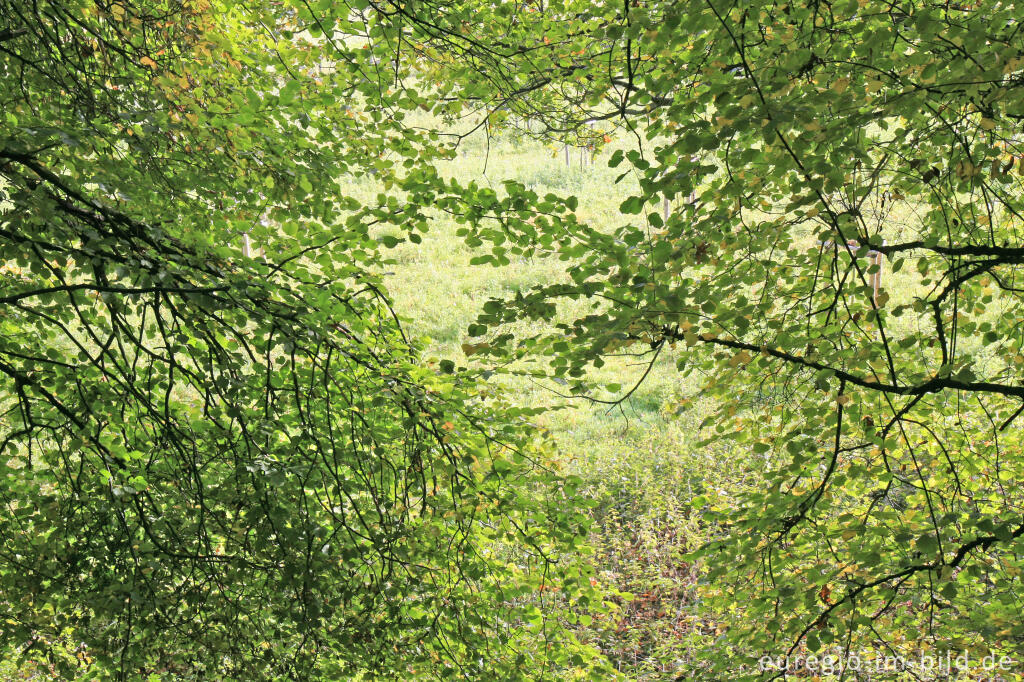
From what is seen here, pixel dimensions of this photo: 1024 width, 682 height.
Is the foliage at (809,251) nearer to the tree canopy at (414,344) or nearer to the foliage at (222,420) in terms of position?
the tree canopy at (414,344)

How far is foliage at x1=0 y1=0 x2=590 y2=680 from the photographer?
3070 millimetres

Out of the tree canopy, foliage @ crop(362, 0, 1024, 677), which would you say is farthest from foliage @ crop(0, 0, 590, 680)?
foliage @ crop(362, 0, 1024, 677)

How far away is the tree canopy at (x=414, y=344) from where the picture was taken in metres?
2.95

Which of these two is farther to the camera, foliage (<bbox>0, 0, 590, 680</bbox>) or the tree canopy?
foliage (<bbox>0, 0, 590, 680</bbox>)

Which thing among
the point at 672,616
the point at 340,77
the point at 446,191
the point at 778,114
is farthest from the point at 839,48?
the point at 672,616

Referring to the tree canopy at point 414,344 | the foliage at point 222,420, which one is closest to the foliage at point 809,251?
the tree canopy at point 414,344

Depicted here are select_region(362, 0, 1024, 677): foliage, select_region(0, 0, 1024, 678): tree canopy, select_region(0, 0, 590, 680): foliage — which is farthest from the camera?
select_region(0, 0, 590, 680): foliage

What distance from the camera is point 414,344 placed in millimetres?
4406

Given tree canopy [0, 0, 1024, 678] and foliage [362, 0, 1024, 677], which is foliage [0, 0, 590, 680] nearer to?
tree canopy [0, 0, 1024, 678]

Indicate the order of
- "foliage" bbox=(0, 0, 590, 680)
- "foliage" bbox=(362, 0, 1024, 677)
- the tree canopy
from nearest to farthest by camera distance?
1. "foliage" bbox=(362, 0, 1024, 677)
2. the tree canopy
3. "foliage" bbox=(0, 0, 590, 680)

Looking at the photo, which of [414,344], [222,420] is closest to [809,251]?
[414,344]

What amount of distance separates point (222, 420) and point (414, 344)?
3.78 feet

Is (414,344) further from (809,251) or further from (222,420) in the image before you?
(809,251)

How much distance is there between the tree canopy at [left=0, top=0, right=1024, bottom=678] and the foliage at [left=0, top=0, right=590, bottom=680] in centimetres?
3
